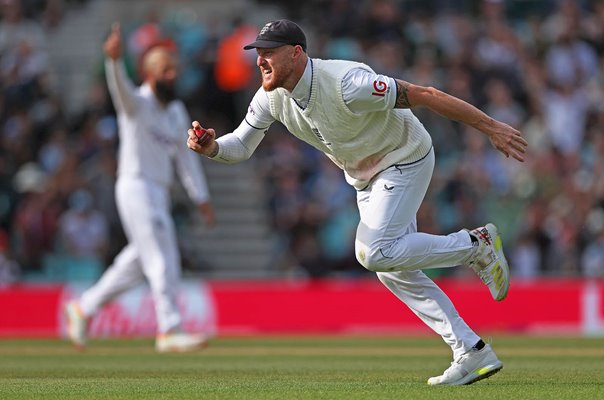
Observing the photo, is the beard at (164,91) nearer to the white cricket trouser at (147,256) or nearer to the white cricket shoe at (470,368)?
the white cricket trouser at (147,256)

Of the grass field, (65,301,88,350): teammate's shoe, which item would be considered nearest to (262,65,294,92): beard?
the grass field

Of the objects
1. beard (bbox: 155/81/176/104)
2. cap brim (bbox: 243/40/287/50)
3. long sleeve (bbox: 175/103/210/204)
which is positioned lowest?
long sleeve (bbox: 175/103/210/204)

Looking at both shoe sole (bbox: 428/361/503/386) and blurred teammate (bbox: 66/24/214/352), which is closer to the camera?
shoe sole (bbox: 428/361/503/386)

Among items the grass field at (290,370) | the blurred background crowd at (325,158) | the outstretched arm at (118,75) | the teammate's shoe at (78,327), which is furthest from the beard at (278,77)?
the blurred background crowd at (325,158)

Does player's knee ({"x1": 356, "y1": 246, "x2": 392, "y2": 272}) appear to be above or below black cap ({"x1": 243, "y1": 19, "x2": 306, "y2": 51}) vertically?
below

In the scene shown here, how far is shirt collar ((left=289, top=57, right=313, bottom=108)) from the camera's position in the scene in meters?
8.40

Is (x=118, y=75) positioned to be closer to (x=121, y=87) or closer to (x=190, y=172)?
(x=121, y=87)

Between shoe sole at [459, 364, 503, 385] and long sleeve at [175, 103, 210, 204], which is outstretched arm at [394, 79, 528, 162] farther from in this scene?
long sleeve at [175, 103, 210, 204]

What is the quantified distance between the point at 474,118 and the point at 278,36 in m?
1.39

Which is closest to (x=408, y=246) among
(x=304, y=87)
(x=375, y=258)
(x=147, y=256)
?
(x=375, y=258)

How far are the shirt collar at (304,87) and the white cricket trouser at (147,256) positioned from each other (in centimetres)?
459

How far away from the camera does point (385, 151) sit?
340 inches

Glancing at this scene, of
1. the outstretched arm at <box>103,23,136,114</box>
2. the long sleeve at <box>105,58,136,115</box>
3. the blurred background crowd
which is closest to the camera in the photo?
the outstretched arm at <box>103,23,136,114</box>

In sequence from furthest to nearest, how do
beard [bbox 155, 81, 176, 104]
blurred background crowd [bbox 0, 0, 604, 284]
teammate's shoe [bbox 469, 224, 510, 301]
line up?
1. blurred background crowd [bbox 0, 0, 604, 284]
2. beard [bbox 155, 81, 176, 104]
3. teammate's shoe [bbox 469, 224, 510, 301]
